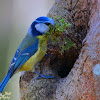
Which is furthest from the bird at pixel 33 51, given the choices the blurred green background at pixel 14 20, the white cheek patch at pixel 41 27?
the blurred green background at pixel 14 20

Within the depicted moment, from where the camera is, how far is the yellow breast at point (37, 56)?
4.30 feet

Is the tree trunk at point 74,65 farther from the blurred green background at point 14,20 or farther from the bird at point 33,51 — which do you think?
the blurred green background at point 14,20

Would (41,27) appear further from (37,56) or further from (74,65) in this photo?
(74,65)

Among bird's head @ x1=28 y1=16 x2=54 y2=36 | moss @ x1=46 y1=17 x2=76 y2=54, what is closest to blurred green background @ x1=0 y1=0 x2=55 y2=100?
bird's head @ x1=28 y1=16 x2=54 y2=36

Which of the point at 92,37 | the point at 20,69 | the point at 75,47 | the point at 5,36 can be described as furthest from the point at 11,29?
the point at 92,37

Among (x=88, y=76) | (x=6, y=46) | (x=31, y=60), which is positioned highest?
(x=88, y=76)

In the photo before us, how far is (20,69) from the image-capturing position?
1339mm

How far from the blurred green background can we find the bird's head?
1.57ft

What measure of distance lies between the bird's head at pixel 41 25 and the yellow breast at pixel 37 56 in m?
0.06

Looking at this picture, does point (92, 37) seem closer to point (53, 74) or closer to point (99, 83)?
point (99, 83)

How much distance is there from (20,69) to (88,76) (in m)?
0.58

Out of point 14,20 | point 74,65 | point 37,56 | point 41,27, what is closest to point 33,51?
point 37,56

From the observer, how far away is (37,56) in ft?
4.32

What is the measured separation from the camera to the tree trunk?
92cm
